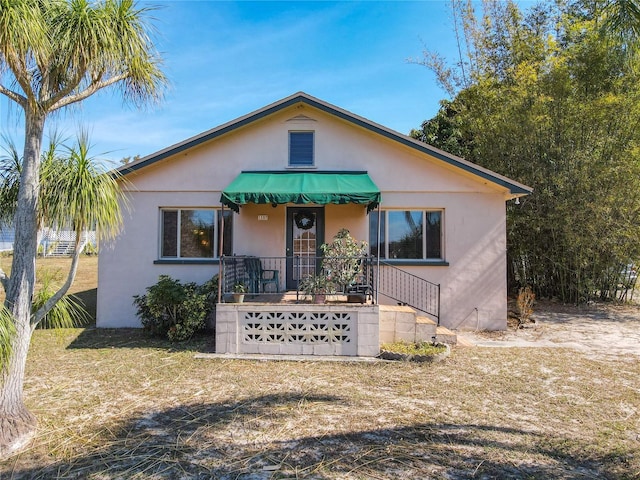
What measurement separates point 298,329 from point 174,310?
3.02 m

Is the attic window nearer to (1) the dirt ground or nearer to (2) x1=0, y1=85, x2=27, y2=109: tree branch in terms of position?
(1) the dirt ground

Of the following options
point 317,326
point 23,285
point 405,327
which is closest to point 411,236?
point 405,327

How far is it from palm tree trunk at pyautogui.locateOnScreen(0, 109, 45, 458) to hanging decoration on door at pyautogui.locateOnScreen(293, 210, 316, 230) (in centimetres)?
682

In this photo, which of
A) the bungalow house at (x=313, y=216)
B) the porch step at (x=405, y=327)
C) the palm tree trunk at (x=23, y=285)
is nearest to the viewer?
the palm tree trunk at (x=23, y=285)

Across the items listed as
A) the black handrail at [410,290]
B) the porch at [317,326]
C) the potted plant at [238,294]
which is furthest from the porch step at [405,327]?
the potted plant at [238,294]

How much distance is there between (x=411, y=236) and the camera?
35.2ft

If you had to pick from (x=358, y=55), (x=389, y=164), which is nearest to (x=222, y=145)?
(x=389, y=164)

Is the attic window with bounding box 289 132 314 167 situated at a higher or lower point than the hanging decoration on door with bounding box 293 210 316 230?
higher

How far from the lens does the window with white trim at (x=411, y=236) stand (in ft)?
35.1

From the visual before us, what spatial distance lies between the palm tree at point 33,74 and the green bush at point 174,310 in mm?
4141

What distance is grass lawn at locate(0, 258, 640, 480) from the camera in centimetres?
386

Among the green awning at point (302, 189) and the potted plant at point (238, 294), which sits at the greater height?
the green awning at point (302, 189)

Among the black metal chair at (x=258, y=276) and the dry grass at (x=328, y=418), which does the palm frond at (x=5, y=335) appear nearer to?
the dry grass at (x=328, y=418)

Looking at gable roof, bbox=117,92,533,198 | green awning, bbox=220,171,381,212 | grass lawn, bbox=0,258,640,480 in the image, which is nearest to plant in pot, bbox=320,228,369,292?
green awning, bbox=220,171,381,212
